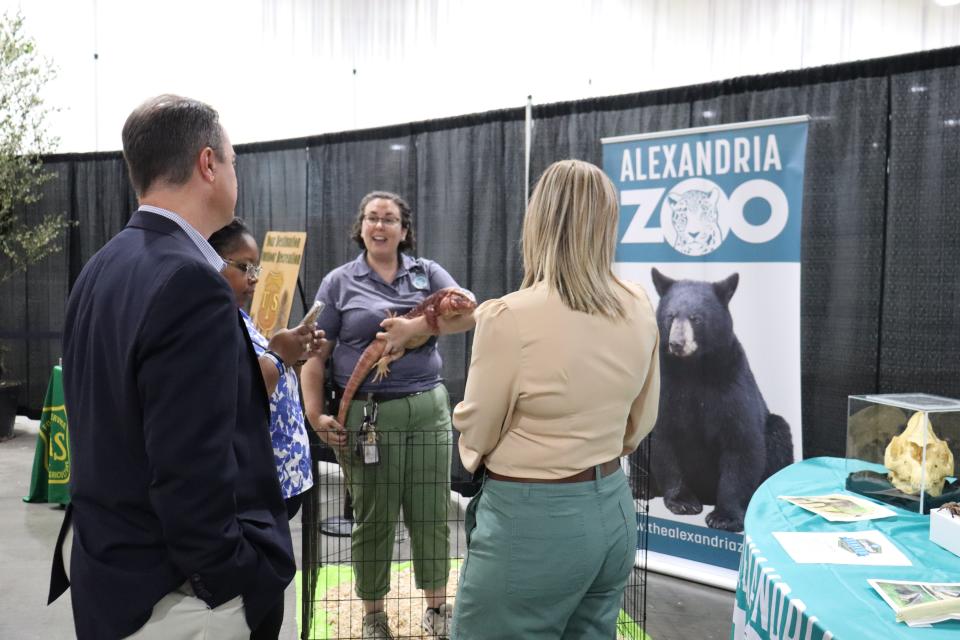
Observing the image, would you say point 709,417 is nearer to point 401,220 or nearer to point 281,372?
point 401,220

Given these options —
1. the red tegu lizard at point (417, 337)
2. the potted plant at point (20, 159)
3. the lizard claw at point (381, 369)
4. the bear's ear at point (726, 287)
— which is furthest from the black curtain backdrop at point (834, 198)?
the potted plant at point (20, 159)

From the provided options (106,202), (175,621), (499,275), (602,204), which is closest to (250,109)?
(106,202)

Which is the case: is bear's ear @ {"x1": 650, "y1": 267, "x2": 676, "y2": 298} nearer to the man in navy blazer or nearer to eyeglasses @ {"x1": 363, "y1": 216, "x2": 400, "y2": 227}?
eyeglasses @ {"x1": 363, "y1": 216, "x2": 400, "y2": 227}

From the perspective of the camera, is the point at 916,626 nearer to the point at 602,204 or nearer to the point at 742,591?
the point at 742,591

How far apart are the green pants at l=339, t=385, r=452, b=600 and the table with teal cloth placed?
1.18 metres

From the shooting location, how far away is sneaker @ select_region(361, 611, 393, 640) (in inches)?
110

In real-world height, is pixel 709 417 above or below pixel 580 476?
below

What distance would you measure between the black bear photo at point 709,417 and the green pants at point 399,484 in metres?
1.10

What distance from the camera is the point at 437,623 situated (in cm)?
285

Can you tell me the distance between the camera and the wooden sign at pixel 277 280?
4.78 m

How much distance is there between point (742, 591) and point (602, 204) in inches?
38.9

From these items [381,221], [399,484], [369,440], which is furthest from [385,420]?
[381,221]

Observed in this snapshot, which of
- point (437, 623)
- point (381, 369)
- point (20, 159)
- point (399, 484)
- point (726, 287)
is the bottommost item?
point (437, 623)

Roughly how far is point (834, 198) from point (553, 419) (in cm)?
232
